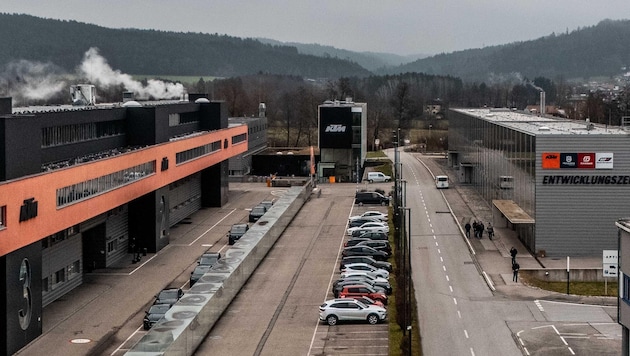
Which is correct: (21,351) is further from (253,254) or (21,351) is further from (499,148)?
(499,148)

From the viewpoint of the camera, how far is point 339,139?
6272 cm

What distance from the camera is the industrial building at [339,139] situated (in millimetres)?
62375

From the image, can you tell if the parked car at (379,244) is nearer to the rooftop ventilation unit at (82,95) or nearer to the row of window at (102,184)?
the row of window at (102,184)

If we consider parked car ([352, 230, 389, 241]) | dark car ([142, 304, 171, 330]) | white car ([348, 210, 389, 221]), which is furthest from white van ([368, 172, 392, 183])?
dark car ([142, 304, 171, 330])

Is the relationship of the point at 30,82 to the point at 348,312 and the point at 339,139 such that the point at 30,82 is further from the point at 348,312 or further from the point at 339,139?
the point at 348,312

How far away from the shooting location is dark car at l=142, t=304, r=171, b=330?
2347cm

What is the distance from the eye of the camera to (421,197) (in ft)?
172

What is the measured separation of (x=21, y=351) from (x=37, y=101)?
35.0 meters

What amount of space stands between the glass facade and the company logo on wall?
1.94ft

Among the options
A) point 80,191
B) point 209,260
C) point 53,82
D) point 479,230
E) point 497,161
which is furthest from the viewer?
point 53,82

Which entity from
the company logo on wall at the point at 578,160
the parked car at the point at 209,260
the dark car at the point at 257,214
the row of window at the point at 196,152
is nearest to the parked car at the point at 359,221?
the dark car at the point at 257,214

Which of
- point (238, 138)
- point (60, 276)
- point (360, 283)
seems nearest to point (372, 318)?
point (360, 283)

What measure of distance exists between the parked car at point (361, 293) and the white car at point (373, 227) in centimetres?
1137

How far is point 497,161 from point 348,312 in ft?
75.6
